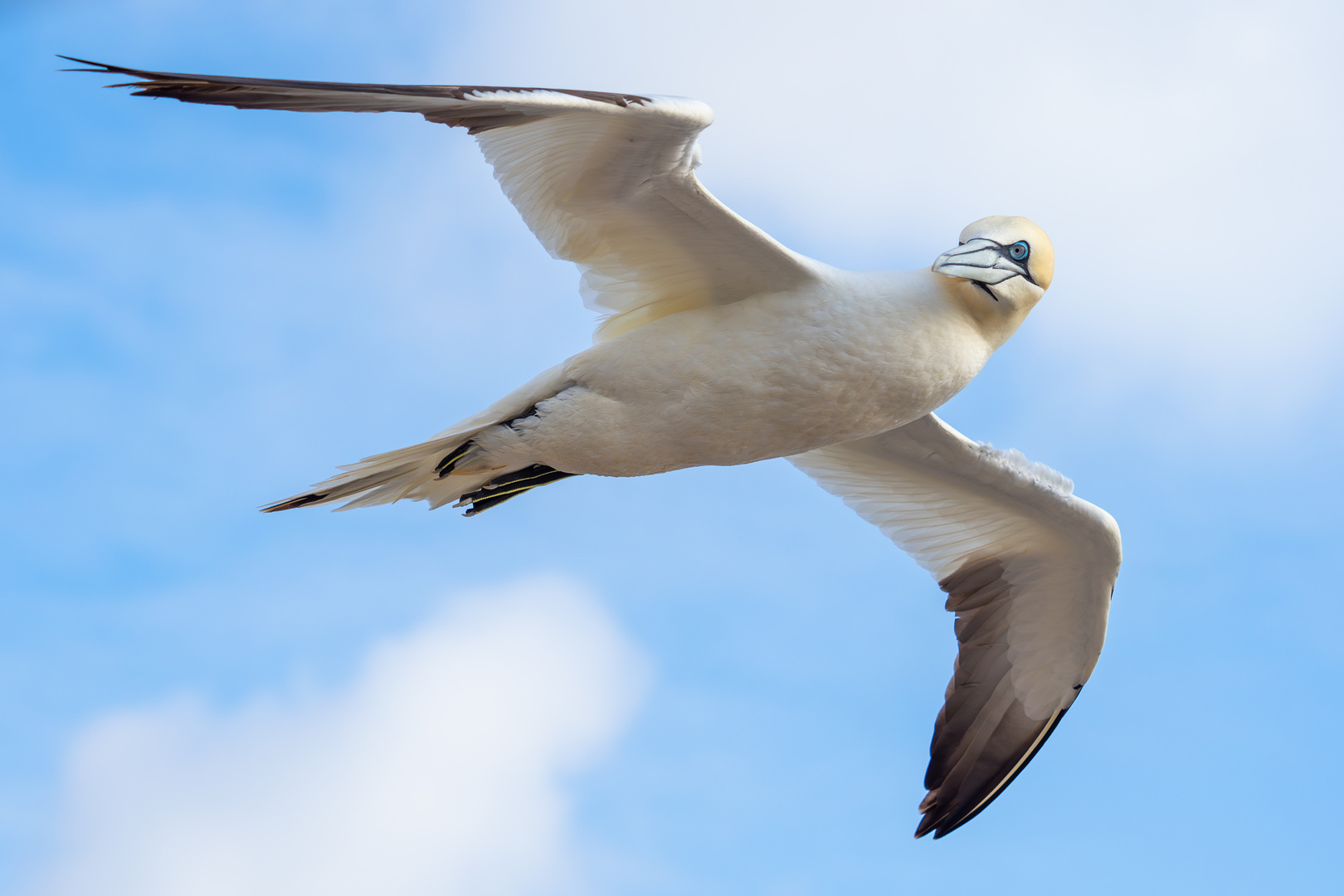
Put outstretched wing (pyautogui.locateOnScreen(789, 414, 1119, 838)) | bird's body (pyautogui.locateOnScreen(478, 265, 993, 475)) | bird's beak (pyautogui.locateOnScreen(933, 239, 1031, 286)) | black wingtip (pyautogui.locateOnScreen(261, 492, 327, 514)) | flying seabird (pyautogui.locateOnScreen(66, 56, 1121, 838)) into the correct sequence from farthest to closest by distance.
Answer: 1. outstretched wing (pyautogui.locateOnScreen(789, 414, 1119, 838))
2. black wingtip (pyautogui.locateOnScreen(261, 492, 327, 514))
3. bird's beak (pyautogui.locateOnScreen(933, 239, 1031, 286))
4. bird's body (pyautogui.locateOnScreen(478, 265, 993, 475))
5. flying seabird (pyautogui.locateOnScreen(66, 56, 1121, 838))

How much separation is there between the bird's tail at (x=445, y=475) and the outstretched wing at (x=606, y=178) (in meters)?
0.56

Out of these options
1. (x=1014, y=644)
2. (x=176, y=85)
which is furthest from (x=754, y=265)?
(x=1014, y=644)

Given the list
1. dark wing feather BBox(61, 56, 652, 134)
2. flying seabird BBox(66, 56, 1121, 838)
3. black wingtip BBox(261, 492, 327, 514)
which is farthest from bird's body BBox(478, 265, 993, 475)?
dark wing feather BBox(61, 56, 652, 134)

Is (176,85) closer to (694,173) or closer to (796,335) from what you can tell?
(694,173)

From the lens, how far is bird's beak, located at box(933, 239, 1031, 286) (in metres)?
6.50

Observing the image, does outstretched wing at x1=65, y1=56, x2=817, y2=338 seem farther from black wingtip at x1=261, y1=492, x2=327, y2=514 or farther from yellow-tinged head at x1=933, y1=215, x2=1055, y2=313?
black wingtip at x1=261, y1=492, x2=327, y2=514

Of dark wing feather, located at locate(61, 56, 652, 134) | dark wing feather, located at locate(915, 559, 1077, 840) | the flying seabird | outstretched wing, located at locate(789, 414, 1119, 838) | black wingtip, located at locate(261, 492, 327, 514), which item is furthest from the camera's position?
dark wing feather, located at locate(915, 559, 1077, 840)

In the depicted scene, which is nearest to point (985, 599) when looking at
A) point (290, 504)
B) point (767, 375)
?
point (767, 375)

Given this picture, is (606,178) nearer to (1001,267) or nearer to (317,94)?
(317,94)

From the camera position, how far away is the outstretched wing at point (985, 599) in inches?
328

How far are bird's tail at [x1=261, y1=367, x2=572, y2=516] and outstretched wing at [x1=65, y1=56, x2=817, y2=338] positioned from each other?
22.2 inches

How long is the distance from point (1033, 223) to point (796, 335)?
1.39m

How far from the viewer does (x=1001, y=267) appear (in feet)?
21.6

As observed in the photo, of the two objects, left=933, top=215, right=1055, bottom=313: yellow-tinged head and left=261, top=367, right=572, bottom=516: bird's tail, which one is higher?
left=933, top=215, right=1055, bottom=313: yellow-tinged head
